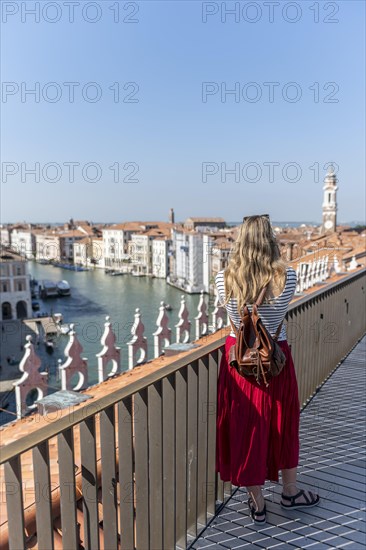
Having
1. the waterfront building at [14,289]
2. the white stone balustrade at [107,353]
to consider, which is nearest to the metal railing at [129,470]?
the white stone balustrade at [107,353]

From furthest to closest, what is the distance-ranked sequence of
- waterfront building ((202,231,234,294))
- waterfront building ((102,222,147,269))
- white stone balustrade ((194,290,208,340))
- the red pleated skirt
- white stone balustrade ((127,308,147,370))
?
1. waterfront building ((102,222,147,269))
2. white stone balustrade ((194,290,208,340))
3. white stone balustrade ((127,308,147,370))
4. waterfront building ((202,231,234,294))
5. the red pleated skirt

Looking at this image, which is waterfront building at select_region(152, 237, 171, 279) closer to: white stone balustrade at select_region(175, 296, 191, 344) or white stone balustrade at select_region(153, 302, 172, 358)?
white stone balustrade at select_region(175, 296, 191, 344)

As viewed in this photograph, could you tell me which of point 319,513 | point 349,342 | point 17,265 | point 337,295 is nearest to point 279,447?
point 319,513

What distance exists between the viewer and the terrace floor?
2.13 m

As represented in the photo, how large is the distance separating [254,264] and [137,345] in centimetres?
499

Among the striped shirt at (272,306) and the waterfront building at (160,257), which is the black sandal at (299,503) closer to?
→ the striped shirt at (272,306)

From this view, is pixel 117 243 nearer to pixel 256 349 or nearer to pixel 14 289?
pixel 14 289

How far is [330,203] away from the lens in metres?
52.8

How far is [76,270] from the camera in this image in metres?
93.0

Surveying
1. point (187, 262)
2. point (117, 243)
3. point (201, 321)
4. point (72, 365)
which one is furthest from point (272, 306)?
point (117, 243)

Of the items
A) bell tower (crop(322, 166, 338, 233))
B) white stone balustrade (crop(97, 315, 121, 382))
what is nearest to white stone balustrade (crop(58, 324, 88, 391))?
white stone balustrade (crop(97, 315, 121, 382))

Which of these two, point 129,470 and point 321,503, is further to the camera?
point 321,503

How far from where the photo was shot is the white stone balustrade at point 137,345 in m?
6.55

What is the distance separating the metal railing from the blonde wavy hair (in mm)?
398
